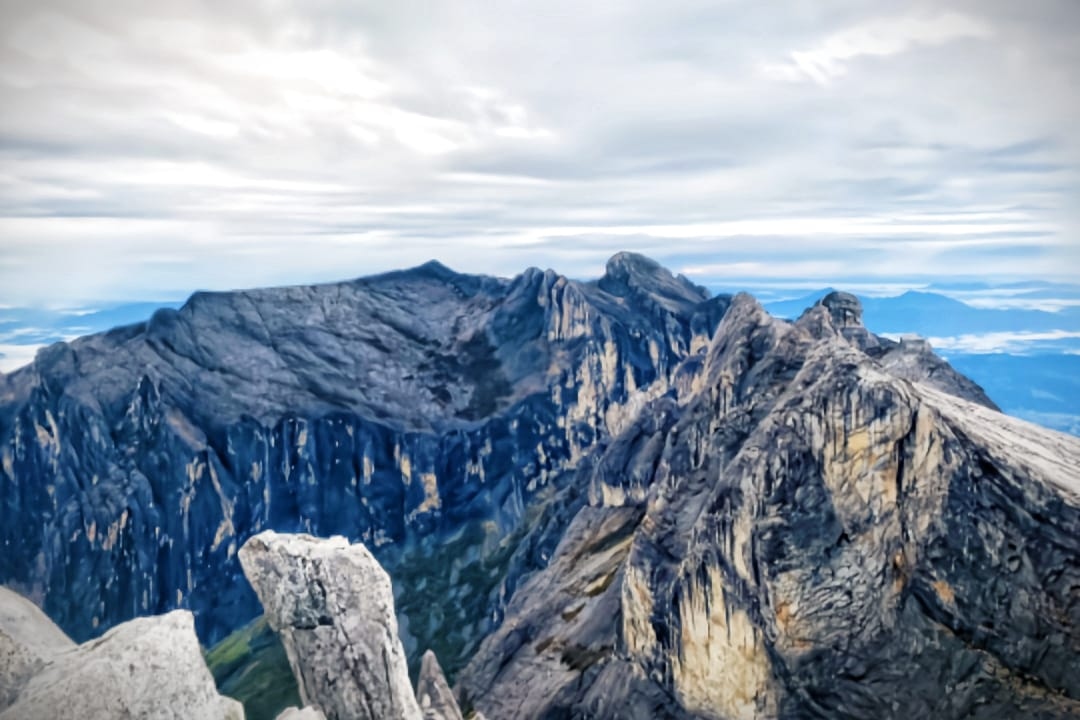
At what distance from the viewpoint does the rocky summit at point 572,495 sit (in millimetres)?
33312

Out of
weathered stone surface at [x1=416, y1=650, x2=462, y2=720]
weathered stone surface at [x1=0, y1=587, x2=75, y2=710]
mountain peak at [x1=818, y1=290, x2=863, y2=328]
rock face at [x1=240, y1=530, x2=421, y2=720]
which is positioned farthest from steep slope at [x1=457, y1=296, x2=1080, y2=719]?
mountain peak at [x1=818, y1=290, x2=863, y2=328]

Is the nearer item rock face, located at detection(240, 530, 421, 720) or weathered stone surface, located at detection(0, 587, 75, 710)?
weathered stone surface, located at detection(0, 587, 75, 710)

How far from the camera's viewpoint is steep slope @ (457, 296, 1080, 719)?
3188 cm

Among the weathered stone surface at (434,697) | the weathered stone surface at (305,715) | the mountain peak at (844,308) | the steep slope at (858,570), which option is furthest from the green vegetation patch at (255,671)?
the mountain peak at (844,308)

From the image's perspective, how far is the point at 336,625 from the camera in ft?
104

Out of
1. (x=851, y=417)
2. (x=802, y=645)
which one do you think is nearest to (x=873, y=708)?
(x=802, y=645)

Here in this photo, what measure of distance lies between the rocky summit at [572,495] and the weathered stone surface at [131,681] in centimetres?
741

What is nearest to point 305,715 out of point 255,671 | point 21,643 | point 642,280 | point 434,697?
point 21,643

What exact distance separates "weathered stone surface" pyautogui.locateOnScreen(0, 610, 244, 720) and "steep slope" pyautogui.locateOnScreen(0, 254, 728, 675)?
78225 mm

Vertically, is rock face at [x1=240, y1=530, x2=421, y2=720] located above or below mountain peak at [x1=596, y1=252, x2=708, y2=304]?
below

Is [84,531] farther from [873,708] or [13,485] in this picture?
[873,708]

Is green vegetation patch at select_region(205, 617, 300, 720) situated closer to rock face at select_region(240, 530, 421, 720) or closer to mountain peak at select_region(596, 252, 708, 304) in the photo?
rock face at select_region(240, 530, 421, 720)

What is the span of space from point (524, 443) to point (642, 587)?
283ft

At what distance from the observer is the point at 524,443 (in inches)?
5167
